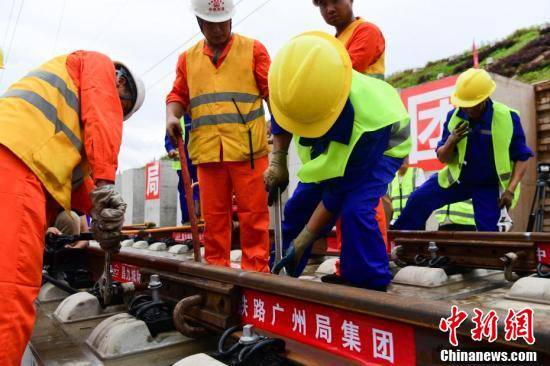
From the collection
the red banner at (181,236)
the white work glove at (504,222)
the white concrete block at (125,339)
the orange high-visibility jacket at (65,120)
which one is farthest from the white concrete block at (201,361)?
the red banner at (181,236)

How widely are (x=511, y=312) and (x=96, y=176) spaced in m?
1.74

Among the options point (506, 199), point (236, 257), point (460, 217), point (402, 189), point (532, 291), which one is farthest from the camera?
point (402, 189)

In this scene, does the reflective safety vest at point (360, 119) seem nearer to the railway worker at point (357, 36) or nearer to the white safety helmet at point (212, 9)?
the railway worker at point (357, 36)

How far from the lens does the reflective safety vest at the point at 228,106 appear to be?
3.55 m

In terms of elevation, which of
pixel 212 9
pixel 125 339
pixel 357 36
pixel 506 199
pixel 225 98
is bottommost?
pixel 125 339

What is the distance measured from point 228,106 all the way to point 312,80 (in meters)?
1.37

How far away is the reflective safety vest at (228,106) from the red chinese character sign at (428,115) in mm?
4498

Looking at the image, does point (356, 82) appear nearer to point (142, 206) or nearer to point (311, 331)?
point (311, 331)

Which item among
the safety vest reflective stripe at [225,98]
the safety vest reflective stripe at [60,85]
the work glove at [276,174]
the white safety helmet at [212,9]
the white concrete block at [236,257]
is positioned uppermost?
the white safety helmet at [212,9]

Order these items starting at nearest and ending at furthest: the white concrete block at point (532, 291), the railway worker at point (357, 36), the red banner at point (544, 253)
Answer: the white concrete block at point (532, 291)
the red banner at point (544, 253)
the railway worker at point (357, 36)

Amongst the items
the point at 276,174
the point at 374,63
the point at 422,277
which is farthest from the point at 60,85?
the point at 422,277

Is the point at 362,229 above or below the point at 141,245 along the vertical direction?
above

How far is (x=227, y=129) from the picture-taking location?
11.6ft

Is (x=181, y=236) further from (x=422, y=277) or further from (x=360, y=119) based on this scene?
(x=360, y=119)
